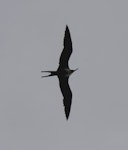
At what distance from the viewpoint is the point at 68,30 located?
91312mm

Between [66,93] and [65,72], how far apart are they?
1534mm

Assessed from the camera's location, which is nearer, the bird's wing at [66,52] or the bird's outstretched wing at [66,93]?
the bird's wing at [66,52]

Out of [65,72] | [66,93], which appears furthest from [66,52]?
[66,93]

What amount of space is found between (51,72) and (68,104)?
2.98 metres

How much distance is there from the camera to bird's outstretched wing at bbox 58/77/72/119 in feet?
300

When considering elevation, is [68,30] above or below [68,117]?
above

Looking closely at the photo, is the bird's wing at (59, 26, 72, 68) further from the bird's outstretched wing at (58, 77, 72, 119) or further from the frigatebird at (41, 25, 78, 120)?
the bird's outstretched wing at (58, 77, 72, 119)

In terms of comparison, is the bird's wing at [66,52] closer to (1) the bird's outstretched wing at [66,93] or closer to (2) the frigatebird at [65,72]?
(2) the frigatebird at [65,72]

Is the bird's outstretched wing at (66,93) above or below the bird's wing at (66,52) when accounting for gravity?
below

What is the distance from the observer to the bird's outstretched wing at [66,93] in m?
91.6

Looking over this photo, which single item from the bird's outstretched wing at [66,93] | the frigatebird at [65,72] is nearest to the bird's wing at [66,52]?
the frigatebird at [65,72]

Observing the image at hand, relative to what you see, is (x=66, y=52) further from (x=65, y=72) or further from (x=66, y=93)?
(x=66, y=93)

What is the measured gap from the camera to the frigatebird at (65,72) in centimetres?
9069

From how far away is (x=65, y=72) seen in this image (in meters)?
91.2
